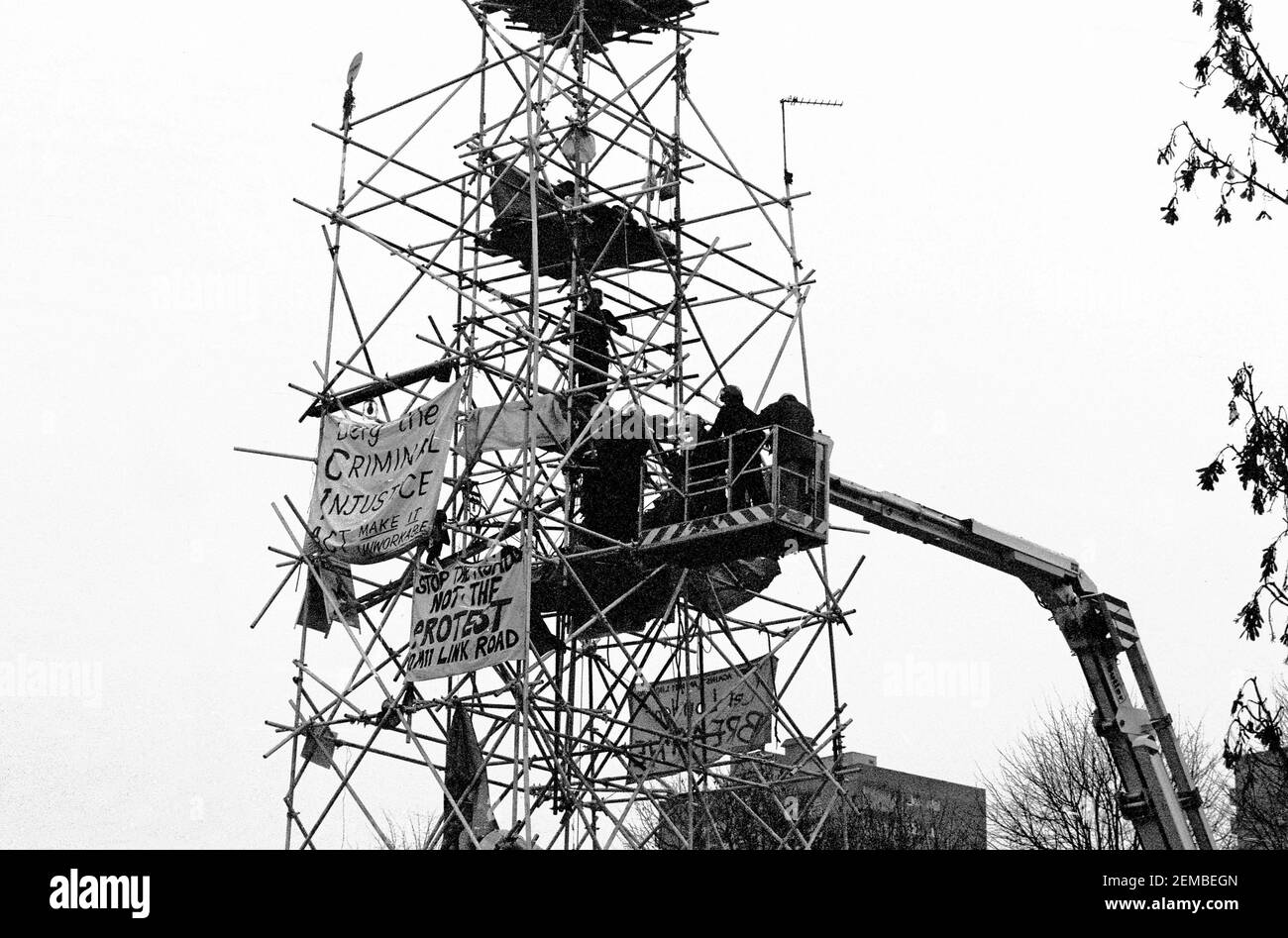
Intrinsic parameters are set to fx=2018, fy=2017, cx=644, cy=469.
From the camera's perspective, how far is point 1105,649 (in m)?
21.9

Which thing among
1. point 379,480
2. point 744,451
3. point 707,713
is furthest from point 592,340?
point 707,713

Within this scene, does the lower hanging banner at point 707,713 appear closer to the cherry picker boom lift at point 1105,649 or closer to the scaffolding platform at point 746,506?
the scaffolding platform at point 746,506

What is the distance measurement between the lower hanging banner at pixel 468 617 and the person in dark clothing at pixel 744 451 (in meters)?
2.39

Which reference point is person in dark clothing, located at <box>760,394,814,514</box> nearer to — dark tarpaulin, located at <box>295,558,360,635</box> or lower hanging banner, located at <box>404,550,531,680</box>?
lower hanging banner, located at <box>404,550,531,680</box>

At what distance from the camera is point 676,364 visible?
24141 mm

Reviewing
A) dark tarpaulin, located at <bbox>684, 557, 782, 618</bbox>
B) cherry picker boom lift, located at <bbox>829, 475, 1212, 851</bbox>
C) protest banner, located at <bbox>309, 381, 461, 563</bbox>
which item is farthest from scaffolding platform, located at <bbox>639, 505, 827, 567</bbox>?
protest banner, located at <bbox>309, 381, 461, 563</bbox>

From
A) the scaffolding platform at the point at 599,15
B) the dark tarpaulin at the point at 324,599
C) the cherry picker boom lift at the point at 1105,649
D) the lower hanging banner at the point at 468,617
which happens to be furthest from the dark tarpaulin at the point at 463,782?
the scaffolding platform at the point at 599,15

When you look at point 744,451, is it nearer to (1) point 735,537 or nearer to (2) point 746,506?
(2) point 746,506

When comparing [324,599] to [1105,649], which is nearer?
[1105,649]

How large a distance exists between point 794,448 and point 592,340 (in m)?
4.04

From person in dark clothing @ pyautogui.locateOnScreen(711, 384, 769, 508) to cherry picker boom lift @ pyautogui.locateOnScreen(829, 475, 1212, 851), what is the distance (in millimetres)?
1134
